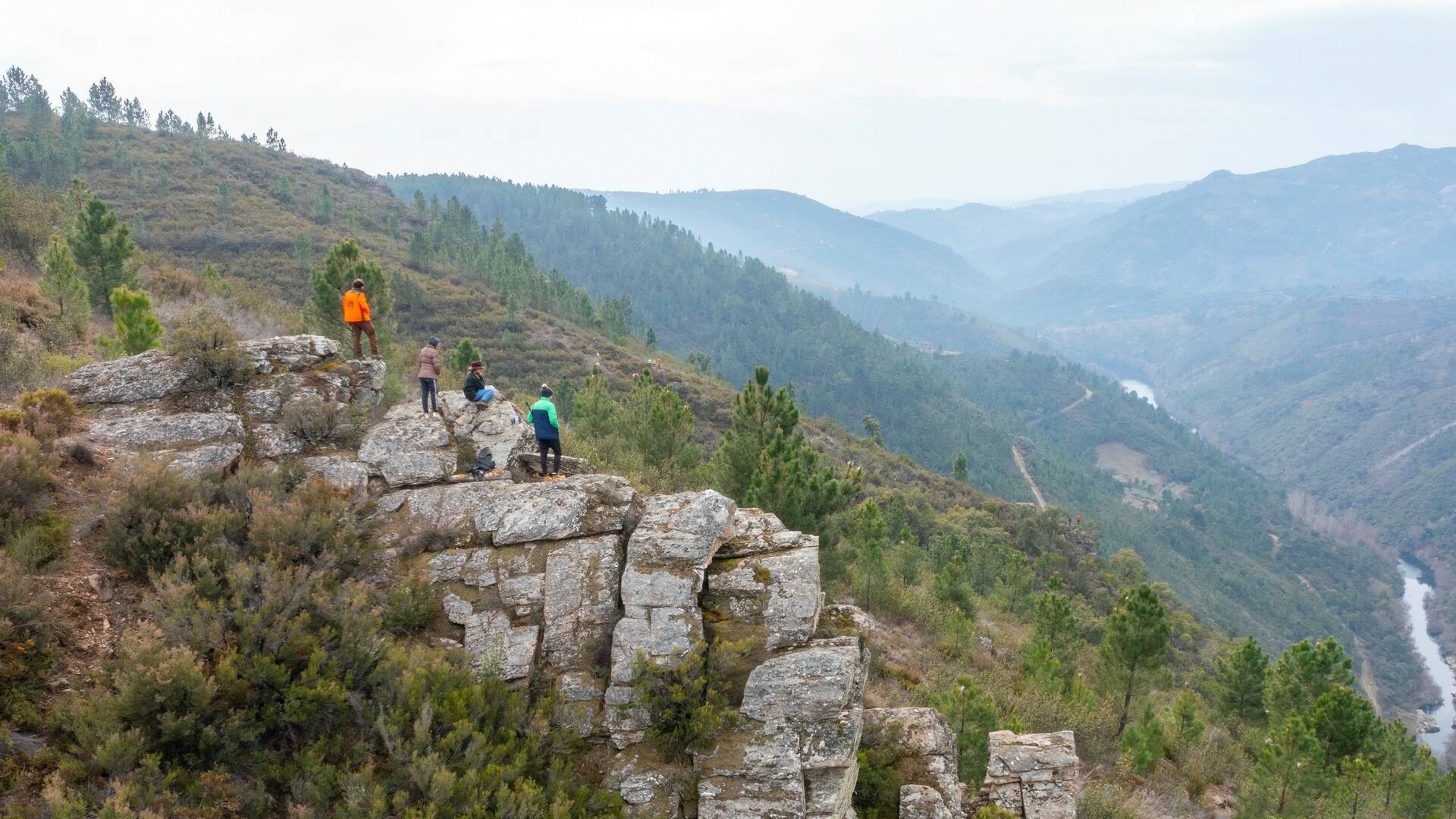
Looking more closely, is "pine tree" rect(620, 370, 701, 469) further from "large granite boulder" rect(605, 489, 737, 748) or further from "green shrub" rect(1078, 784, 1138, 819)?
"green shrub" rect(1078, 784, 1138, 819)

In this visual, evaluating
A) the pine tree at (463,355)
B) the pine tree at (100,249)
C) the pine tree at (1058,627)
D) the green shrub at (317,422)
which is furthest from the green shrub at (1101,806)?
the pine tree at (100,249)

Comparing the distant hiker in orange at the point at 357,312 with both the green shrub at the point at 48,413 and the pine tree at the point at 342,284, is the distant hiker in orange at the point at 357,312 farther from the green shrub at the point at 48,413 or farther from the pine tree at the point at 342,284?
the pine tree at the point at 342,284

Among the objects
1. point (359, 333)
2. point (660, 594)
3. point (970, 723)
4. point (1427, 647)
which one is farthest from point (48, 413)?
point (1427, 647)

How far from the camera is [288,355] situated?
13617 mm

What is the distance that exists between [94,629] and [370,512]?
139 inches

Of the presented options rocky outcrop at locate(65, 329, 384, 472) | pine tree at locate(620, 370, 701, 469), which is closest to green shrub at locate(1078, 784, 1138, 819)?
pine tree at locate(620, 370, 701, 469)

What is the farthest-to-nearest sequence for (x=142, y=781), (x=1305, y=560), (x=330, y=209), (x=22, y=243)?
(x=1305, y=560), (x=330, y=209), (x=22, y=243), (x=142, y=781)

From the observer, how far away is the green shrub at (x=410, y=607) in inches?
374

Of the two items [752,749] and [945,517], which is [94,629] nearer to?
[752,749]

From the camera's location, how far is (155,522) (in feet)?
29.9

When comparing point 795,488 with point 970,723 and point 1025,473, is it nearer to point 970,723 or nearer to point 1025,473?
point 970,723

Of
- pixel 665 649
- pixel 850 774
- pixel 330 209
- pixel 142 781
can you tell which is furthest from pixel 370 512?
pixel 330 209

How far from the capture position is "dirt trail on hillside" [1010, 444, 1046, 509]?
449 feet

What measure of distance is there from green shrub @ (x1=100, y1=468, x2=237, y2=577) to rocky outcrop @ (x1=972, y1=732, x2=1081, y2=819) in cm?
1286
